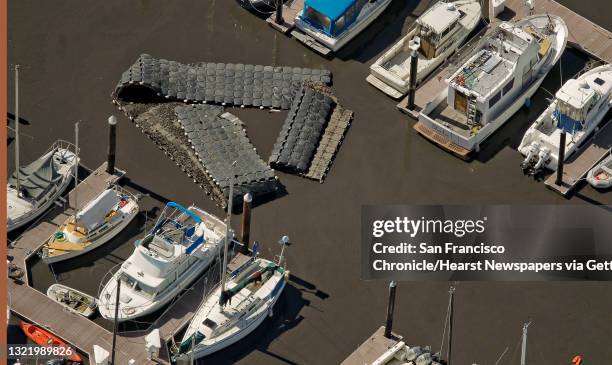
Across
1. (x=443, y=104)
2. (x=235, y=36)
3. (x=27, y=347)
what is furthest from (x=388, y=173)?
(x=27, y=347)

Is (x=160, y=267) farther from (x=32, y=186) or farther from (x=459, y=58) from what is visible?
(x=459, y=58)

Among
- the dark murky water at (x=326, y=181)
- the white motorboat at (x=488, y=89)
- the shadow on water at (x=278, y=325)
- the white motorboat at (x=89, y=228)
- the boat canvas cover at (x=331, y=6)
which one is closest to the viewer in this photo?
the shadow on water at (x=278, y=325)

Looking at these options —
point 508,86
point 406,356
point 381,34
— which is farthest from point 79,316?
point 508,86

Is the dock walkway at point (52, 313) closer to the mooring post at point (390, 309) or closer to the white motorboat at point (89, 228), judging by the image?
the white motorboat at point (89, 228)

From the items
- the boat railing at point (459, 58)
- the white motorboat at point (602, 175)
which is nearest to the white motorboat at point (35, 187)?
the boat railing at point (459, 58)

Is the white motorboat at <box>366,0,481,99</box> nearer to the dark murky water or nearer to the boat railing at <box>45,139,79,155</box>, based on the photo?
the dark murky water

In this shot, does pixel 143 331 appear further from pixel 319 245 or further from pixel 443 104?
pixel 443 104

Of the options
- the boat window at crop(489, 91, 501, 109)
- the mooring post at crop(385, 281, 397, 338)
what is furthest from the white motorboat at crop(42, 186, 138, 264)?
the boat window at crop(489, 91, 501, 109)
